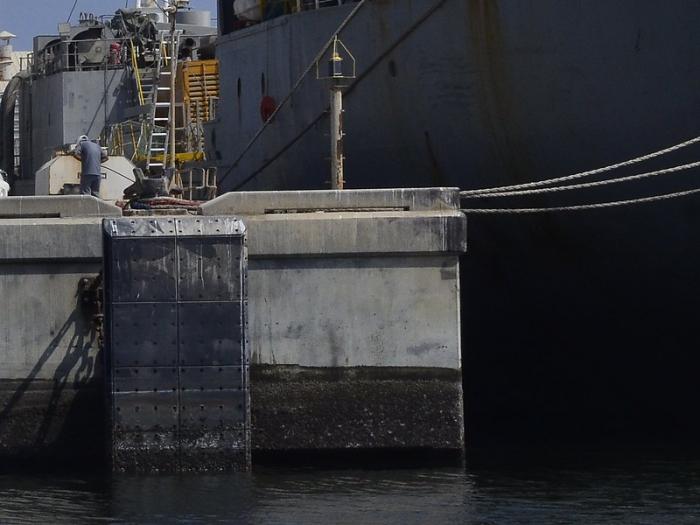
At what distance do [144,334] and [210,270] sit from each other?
574mm

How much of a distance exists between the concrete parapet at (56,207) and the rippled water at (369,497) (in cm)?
178

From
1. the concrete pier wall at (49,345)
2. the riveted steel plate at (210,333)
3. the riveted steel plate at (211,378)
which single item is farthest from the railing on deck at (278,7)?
the riveted steel plate at (211,378)

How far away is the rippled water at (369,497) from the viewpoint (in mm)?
9102

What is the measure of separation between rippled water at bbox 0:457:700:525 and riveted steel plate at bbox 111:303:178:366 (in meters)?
0.76

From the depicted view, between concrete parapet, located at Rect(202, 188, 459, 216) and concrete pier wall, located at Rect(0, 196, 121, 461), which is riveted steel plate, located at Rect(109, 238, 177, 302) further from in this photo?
concrete parapet, located at Rect(202, 188, 459, 216)

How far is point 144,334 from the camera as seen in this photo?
10055mm

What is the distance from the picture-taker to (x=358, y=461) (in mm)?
10586

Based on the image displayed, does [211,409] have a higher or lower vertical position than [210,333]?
lower

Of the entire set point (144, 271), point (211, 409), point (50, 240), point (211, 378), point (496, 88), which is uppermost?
point (496, 88)

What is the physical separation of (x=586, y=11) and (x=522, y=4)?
0.69 metres

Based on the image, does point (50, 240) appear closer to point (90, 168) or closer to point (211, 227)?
point (211, 227)

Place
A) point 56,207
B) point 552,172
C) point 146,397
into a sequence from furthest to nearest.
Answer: point 552,172 < point 56,207 < point 146,397

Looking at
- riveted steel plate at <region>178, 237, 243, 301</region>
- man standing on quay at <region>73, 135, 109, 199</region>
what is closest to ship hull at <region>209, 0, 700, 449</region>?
man standing on quay at <region>73, 135, 109, 199</region>

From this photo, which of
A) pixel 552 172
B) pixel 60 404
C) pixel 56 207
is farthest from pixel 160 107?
pixel 60 404
